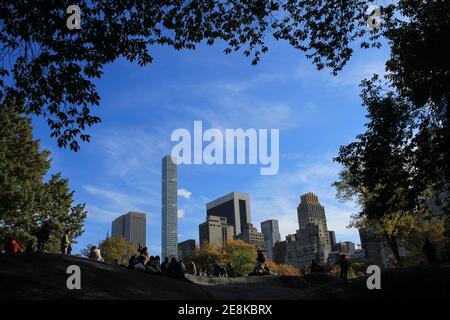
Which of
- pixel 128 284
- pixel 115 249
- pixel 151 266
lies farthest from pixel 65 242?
pixel 115 249

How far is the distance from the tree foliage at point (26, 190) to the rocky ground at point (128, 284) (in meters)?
16.1

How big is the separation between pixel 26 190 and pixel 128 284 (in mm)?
20435

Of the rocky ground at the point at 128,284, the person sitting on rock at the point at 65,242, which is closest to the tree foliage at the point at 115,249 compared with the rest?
the person sitting on rock at the point at 65,242

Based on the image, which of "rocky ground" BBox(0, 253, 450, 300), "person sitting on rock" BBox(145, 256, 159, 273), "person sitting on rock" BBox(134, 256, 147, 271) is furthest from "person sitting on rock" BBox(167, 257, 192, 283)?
"rocky ground" BBox(0, 253, 450, 300)

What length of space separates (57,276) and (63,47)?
849 cm

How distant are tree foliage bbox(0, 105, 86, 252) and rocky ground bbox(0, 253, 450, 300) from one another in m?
16.1

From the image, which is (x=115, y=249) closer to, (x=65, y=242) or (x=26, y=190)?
(x=26, y=190)

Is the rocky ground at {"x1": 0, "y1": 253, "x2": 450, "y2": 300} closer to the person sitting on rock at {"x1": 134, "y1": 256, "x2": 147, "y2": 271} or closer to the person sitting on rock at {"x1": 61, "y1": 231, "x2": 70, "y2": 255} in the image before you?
the person sitting on rock at {"x1": 134, "y1": 256, "x2": 147, "y2": 271}

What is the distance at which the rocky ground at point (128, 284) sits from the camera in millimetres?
14102

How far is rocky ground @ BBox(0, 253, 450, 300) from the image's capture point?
14.1m

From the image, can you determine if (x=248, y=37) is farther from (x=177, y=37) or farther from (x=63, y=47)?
(x=63, y=47)

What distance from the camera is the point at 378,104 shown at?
843 inches

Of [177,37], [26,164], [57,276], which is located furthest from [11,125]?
[177,37]

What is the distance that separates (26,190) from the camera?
33.5 meters
